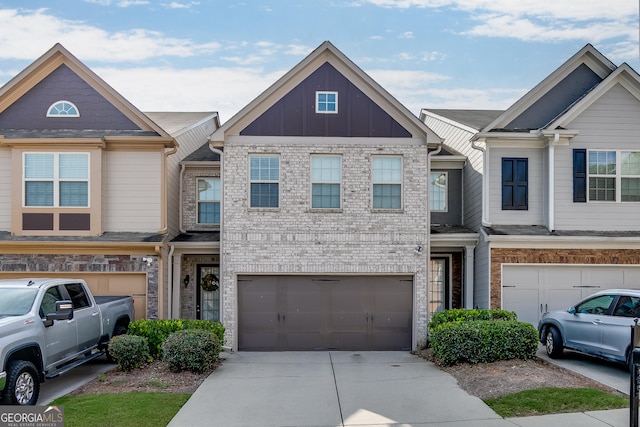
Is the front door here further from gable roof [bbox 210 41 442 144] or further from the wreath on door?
gable roof [bbox 210 41 442 144]

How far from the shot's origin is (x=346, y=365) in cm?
1450

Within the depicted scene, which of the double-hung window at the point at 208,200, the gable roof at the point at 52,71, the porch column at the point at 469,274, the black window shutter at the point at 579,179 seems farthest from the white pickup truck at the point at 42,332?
the black window shutter at the point at 579,179

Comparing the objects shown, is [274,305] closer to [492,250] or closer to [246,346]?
[246,346]

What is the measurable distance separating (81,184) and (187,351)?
6196mm

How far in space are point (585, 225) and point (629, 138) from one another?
2.68 meters

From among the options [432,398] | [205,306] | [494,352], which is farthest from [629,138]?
[205,306]

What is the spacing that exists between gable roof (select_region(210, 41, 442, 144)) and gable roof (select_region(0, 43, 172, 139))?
7.00ft

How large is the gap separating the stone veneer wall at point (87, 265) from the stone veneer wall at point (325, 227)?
1.82 metres

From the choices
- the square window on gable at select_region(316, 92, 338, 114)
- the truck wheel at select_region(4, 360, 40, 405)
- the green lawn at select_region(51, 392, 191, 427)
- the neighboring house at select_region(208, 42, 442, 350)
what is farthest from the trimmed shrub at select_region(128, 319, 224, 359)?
the square window on gable at select_region(316, 92, 338, 114)

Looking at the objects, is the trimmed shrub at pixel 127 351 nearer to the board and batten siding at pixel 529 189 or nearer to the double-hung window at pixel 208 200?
the double-hung window at pixel 208 200

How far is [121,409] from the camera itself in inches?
401

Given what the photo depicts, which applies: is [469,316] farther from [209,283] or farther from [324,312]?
[209,283]

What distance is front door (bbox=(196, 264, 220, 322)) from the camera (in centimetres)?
1902
